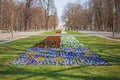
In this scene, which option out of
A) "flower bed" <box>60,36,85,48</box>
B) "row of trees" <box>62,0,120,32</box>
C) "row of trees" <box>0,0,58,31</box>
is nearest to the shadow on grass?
"flower bed" <box>60,36,85,48</box>

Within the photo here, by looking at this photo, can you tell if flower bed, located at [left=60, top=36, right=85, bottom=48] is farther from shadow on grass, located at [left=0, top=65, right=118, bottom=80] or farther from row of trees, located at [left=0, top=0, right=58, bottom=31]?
row of trees, located at [left=0, top=0, right=58, bottom=31]

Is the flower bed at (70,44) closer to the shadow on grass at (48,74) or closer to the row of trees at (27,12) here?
the shadow on grass at (48,74)

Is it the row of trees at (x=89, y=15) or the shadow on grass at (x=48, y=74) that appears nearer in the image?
the shadow on grass at (x=48, y=74)

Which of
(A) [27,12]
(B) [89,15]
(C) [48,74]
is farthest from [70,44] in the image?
(B) [89,15]

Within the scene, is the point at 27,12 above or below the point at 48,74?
above

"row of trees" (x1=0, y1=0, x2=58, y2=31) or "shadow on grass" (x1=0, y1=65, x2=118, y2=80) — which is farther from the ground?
"row of trees" (x1=0, y1=0, x2=58, y2=31)

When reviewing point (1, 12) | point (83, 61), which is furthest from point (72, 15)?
point (83, 61)

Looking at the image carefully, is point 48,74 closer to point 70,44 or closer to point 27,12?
point 70,44

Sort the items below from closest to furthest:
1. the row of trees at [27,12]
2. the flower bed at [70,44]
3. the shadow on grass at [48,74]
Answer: the shadow on grass at [48,74], the flower bed at [70,44], the row of trees at [27,12]

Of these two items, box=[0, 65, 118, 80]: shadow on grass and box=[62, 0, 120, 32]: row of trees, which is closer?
box=[0, 65, 118, 80]: shadow on grass

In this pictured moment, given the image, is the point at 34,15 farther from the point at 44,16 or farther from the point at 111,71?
the point at 111,71

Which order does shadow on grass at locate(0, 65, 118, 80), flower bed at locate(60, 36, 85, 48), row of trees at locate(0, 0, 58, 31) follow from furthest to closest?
1. row of trees at locate(0, 0, 58, 31)
2. flower bed at locate(60, 36, 85, 48)
3. shadow on grass at locate(0, 65, 118, 80)

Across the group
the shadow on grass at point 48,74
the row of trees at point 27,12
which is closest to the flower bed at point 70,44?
the shadow on grass at point 48,74

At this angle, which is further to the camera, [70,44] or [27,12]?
[27,12]
